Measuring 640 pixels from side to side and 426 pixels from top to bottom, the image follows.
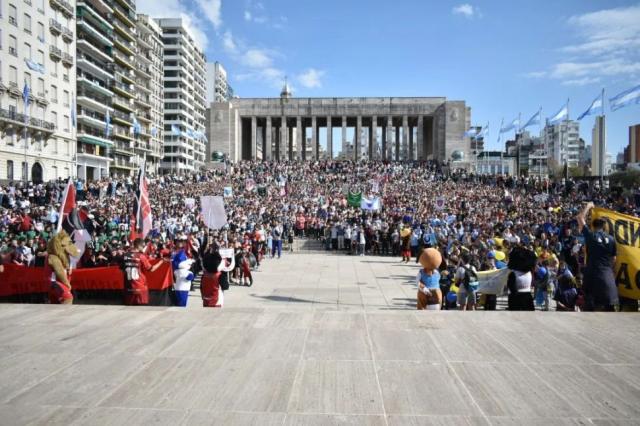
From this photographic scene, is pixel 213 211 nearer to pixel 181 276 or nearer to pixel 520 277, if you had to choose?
pixel 181 276

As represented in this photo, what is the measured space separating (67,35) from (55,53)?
151 inches

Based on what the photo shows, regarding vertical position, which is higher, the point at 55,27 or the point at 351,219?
the point at 55,27

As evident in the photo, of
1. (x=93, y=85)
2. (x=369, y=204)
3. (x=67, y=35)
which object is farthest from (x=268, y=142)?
(x=369, y=204)

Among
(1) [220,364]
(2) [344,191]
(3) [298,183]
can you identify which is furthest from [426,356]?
(3) [298,183]

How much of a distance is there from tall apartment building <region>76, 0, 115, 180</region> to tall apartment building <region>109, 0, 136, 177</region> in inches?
55.7

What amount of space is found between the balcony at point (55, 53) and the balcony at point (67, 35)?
2496mm

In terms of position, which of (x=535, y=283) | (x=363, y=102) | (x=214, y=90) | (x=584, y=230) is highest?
(x=214, y=90)

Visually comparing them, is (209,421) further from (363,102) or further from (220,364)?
(363,102)

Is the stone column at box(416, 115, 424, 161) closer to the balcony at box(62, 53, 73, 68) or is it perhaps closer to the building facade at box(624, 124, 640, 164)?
the balcony at box(62, 53, 73, 68)

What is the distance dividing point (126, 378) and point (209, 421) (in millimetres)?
1225

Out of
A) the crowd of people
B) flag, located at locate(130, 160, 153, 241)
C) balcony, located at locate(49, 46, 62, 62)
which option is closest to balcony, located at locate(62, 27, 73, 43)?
balcony, located at locate(49, 46, 62, 62)

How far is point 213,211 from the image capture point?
37.8 feet

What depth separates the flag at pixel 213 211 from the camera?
11503 millimetres

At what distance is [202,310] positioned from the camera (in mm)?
6887
